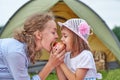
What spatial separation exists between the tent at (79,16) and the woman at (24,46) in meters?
1.78

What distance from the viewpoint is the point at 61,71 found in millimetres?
2496

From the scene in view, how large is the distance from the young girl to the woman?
0.56 metres

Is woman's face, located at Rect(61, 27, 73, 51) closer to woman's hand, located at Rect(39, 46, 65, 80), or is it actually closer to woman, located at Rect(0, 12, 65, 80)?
woman's hand, located at Rect(39, 46, 65, 80)

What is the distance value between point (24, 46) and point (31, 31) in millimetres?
100

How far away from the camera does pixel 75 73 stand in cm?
253

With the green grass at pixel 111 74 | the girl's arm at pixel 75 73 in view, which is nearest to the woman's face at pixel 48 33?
the girl's arm at pixel 75 73

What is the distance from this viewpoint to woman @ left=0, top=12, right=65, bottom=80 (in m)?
1.67

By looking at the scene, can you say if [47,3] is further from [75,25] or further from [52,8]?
[75,25]

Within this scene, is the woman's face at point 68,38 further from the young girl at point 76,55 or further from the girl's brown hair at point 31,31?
the girl's brown hair at point 31,31

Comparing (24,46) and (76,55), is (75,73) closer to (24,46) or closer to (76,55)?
(76,55)

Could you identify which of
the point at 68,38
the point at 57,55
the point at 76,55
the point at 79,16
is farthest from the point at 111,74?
the point at 57,55

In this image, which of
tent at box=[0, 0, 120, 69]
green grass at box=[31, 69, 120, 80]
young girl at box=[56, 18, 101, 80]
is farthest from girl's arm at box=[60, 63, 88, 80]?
green grass at box=[31, 69, 120, 80]

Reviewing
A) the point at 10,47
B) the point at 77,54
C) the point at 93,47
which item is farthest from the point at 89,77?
the point at 93,47

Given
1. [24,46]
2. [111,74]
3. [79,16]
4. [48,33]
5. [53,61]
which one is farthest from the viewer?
[111,74]
